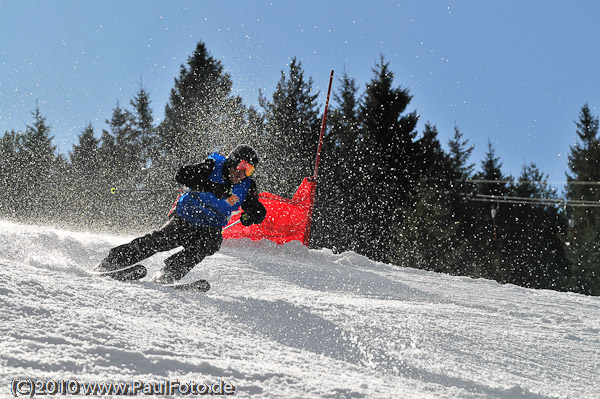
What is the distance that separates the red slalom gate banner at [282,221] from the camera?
7.70m

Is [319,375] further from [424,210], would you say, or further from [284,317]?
[424,210]

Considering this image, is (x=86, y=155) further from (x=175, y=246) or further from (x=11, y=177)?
(x=175, y=246)

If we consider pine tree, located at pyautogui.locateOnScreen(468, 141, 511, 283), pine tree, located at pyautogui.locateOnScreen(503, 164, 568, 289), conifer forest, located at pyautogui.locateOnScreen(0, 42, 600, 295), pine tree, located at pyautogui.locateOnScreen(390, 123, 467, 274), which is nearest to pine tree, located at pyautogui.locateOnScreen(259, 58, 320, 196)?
conifer forest, located at pyautogui.locateOnScreen(0, 42, 600, 295)

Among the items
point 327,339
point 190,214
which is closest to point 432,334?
point 327,339

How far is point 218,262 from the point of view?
17.5 feet

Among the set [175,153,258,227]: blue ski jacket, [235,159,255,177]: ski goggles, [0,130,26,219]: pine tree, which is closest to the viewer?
[175,153,258,227]: blue ski jacket

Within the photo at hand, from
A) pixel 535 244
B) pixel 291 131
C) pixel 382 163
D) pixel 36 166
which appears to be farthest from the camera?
pixel 535 244

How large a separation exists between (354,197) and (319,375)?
53.4 ft

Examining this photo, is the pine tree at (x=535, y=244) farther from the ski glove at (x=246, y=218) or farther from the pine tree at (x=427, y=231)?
the ski glove at (x=246, y=218)

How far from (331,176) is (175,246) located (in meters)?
14.9

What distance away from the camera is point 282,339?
2582mm

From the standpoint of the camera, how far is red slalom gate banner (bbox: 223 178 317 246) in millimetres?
7699

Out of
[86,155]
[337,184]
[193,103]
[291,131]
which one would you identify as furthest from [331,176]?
[86,155]

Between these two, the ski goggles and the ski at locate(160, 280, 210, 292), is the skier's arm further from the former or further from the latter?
the ski at locate(160, 280, 210, 292)
